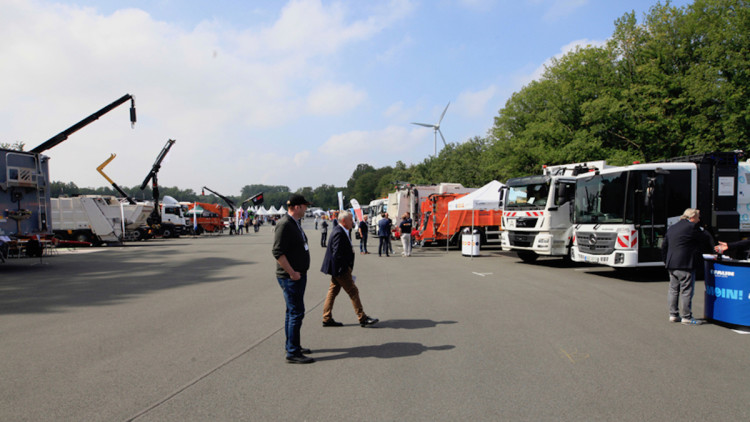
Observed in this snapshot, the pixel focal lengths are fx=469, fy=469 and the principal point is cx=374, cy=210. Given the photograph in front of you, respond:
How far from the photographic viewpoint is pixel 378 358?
5.45 m

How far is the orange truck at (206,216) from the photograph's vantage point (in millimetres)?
43188

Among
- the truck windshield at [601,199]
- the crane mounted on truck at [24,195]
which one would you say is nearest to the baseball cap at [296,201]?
the truck windshield at [601,199]

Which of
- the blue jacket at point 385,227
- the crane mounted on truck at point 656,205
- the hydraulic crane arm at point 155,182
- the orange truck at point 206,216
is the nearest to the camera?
the crane mounted on truck at point 656,205

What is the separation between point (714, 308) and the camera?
7.05 meters

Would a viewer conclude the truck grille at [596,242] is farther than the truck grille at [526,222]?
No

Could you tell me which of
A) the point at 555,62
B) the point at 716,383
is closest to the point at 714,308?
the point at 716,383

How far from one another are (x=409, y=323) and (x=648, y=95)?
2855cm

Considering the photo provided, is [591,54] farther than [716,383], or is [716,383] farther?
[591,54]

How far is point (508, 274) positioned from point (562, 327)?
21.9 ft

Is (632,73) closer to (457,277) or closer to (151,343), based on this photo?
(457,277)

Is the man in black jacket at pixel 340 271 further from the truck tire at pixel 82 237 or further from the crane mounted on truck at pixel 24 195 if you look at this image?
the truck tire at pixel 82 237

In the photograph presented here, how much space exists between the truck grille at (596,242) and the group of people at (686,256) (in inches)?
188

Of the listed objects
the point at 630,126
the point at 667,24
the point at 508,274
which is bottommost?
the point at 508,274

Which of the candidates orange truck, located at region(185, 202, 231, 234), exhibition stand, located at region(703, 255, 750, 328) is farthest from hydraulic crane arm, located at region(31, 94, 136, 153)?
exhibition stand, located at region(703, 255, 750, 328)
